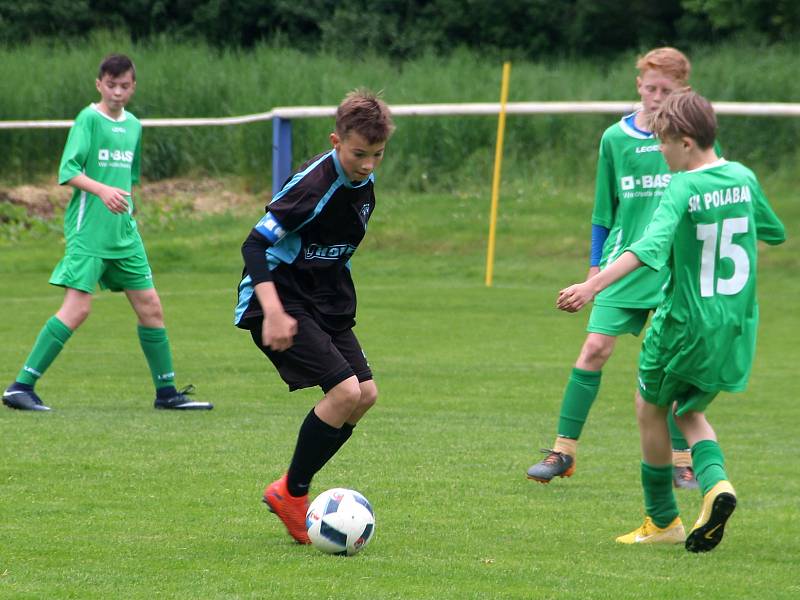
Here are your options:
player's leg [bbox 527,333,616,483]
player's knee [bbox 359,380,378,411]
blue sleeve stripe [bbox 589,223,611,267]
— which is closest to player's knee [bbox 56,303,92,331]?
player's leg [bbox 527,333,616,483]

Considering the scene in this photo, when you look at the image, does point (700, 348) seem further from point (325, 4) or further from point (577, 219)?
point (325, 4)

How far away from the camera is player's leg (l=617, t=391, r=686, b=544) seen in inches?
198

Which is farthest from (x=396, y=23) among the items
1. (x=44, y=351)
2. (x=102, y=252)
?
(x=44, y=351)

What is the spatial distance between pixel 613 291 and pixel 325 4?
2859 centimetres

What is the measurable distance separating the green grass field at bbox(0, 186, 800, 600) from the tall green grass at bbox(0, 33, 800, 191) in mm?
6897

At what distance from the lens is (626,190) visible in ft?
21.4

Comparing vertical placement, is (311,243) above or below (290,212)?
below

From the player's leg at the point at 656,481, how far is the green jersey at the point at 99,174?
12.8 feet

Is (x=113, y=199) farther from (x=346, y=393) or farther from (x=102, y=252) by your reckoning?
(x=346, y=393)

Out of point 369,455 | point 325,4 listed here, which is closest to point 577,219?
point 369,455

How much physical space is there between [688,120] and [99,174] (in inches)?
175

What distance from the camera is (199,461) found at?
653 centimetres

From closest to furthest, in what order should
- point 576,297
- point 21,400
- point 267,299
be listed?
point 576,297
point 267,299
point 21,400

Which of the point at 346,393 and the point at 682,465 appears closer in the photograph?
the point at 346,393
